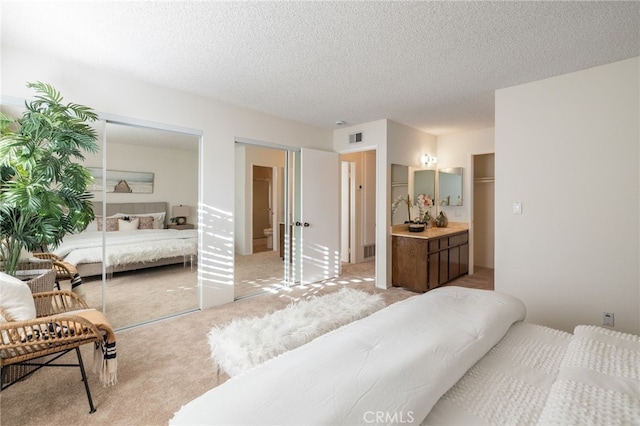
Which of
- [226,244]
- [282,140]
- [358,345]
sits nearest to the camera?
[358,345]

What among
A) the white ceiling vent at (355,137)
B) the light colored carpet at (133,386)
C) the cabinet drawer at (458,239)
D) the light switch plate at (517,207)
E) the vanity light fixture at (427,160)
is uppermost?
the white ceiling vent at (355,137)

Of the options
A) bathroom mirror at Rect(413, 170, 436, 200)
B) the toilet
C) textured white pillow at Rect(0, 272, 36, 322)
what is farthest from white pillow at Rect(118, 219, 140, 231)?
bathroom mirror at Rect(413, 170, 436, 200)

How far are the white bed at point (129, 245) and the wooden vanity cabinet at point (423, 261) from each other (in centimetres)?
274

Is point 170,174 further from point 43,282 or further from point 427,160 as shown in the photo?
point 427,160

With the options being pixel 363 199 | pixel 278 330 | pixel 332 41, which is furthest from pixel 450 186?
pixel 278 330

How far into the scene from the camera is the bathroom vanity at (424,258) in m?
4.06

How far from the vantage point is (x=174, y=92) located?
10.5ft

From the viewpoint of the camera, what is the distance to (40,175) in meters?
2.16

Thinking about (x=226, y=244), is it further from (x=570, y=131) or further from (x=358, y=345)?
(x=570, y=131)

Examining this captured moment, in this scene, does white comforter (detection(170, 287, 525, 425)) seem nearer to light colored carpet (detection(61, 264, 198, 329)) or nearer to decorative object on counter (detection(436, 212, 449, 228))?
light colored carpet (detection(61, 264, 198, 329))

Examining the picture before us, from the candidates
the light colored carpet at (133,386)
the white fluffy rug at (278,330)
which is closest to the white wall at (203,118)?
the light colored carpet at (133,386)

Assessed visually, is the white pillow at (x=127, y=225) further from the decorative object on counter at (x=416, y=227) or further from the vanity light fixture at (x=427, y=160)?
the vanity light fixture at (x=427, y=160)

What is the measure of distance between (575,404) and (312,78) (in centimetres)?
288

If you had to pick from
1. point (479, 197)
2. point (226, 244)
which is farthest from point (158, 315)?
point (479, 197)
